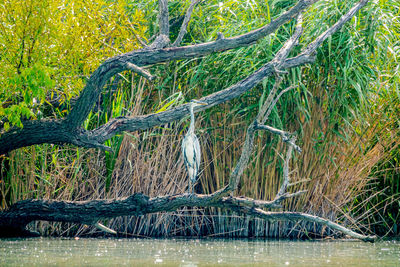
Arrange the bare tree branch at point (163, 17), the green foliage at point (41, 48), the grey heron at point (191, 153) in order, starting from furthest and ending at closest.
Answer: the bare tree branch at point (163, 17)
the grey heron at point (191, 153)
the green foliage at point (41, 48)

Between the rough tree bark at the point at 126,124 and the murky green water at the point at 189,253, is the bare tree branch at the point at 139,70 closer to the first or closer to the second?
the rough tree bark at the point at 126,124

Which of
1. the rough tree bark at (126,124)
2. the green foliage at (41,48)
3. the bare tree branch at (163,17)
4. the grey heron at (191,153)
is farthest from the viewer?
the bare tree branch at (163,17)

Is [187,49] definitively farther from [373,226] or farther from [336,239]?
[373,226]

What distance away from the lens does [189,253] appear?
3.81 meters

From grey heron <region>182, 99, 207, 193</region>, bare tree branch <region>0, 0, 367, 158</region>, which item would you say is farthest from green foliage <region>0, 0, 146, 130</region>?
grey heron <region>182, 99, 207, 193</region>

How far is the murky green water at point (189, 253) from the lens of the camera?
3.28 m

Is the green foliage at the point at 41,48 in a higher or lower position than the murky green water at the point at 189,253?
higher

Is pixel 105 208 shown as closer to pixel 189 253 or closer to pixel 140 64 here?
pixel 189 253

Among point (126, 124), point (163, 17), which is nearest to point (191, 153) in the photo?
point (126, 124)

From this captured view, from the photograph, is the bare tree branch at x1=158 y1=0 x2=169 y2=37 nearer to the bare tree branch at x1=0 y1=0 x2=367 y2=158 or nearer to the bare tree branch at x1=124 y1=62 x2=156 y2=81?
the bare tree branch at x1=0 y1=0 x2=367 y2=158

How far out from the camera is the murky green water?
3281 mm

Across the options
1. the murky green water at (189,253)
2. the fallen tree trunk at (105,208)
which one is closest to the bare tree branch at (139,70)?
the fallen tree trunk at (105,208)

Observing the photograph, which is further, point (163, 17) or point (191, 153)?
point (163, 17)

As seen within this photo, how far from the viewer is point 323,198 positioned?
17.5 feet
